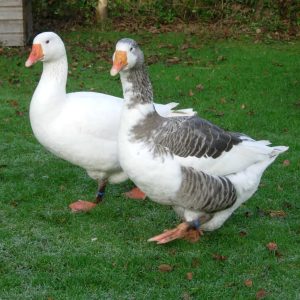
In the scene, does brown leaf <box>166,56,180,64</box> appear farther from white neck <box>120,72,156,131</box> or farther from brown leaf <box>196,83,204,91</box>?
white neck <box>120,72,156,131</box>

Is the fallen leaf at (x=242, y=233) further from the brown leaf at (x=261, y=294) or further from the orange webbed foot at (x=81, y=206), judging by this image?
the orange webbed foot at (x=81, y=206)

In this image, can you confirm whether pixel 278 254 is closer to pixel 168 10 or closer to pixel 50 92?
pixel 50 92

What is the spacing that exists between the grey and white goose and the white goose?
0.80m

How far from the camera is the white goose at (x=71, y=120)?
5164 mm

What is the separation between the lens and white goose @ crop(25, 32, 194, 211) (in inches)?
203

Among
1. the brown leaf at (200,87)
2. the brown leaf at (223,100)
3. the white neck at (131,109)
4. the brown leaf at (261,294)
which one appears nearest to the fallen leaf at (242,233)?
the brown leaf at (261,294)

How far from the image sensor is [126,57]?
4.27m

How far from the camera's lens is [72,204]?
553 centimetres

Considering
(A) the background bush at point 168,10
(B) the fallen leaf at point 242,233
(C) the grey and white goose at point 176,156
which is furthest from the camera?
(A) the background bush at point 168,10

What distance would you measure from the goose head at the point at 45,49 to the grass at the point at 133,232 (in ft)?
4.13

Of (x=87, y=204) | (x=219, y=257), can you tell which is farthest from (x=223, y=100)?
(x=219, y=257)

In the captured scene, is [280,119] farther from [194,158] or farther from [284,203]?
[194,158]

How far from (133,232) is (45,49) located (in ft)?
5.86

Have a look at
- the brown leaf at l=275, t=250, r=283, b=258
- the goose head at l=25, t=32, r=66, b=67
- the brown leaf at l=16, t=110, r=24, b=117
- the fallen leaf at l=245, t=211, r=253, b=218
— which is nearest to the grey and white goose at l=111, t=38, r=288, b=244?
the brown leaf at l=275, t=250, r=283, b=258
